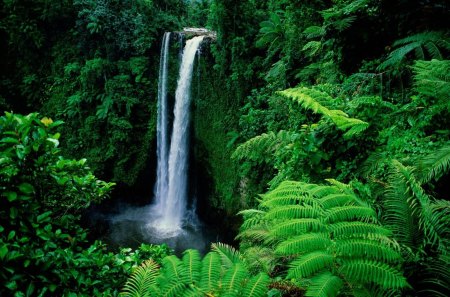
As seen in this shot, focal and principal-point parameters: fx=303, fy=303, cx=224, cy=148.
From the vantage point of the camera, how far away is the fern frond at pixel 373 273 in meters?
1.79

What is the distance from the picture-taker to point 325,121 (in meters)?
3.99

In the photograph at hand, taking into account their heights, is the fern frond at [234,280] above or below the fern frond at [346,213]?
below

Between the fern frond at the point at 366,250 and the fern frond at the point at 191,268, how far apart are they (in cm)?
94

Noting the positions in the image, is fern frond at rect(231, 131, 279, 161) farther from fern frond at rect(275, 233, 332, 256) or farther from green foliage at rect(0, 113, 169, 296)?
green foliage at rect(0, 113, 169, 296)

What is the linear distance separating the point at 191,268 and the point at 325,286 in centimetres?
87

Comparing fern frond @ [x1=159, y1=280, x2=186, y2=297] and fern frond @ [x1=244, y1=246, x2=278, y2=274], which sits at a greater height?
fern frond @ [x1=159, y1=280, x2=186, y2=297]

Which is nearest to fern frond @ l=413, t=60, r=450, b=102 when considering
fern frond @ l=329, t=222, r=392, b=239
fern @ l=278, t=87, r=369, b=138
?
fern @ l=278, t=87, r=369, b=138

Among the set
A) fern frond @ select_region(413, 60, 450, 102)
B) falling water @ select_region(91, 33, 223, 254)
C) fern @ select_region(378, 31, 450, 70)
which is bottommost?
falling water @ select_region(91, 33, 223, 254)

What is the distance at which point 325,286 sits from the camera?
182cm

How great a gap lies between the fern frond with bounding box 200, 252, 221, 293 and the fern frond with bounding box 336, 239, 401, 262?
0.81 metres

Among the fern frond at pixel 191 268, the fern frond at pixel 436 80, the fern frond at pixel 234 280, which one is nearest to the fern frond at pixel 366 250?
the fern frond at pixel 234 280

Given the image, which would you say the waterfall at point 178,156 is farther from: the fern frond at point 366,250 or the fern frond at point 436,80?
the fern frond at point 366,250

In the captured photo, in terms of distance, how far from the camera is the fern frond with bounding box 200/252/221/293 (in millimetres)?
1941

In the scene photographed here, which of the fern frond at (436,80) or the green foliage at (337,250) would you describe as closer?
the green foliage at (337,250)
